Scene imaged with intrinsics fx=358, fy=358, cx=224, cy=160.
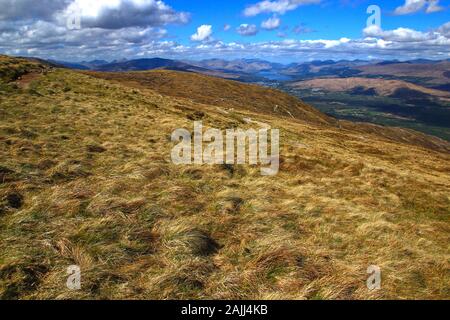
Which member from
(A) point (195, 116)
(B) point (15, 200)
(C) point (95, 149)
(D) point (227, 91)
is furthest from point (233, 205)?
(D) point (227, 91)

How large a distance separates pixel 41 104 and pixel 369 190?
22495 mm

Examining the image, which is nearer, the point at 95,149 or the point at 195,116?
the point at 95,149

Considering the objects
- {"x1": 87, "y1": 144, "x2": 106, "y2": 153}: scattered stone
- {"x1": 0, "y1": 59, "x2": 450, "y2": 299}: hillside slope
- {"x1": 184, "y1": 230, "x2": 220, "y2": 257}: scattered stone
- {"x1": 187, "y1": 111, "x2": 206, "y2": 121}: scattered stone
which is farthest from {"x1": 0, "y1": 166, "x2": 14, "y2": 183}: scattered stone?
{"x1": 187, "y1": 111, "x2": 206, "y2": 121}: scattered stone

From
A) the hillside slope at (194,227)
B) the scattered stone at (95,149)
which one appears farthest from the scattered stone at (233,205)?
the scattered stone at (95,149)

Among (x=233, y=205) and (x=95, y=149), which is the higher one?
(x=95, y=149)

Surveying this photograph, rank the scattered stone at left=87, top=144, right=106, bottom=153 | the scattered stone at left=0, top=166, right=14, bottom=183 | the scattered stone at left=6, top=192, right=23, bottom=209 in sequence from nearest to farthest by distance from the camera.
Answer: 1. the scattered stone at left=6, top=192, right=23, bottom=209
2. the scattered stone at left=0, top=166, right=14, bottom=183
3. the scattered stone at left=87, top=144, right=106, bottom=153

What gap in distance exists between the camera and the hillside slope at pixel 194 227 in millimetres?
7605

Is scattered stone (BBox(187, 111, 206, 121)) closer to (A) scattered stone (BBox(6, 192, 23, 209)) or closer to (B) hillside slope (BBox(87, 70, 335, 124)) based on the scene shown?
(A) scattered stone (BBox(6, 192, 23, 209))

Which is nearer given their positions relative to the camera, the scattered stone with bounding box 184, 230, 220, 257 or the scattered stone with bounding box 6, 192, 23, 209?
the scattered stone with bounding box 184, 230, 220, 257

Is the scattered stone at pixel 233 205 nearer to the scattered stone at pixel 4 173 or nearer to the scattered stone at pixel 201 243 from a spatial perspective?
the scattered stone at pixel 201 243

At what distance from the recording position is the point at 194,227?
389 inches

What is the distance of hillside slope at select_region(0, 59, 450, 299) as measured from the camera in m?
7.61

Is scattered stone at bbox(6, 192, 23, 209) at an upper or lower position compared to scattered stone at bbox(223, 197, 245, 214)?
upper

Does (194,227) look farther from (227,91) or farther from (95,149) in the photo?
(227,91)
